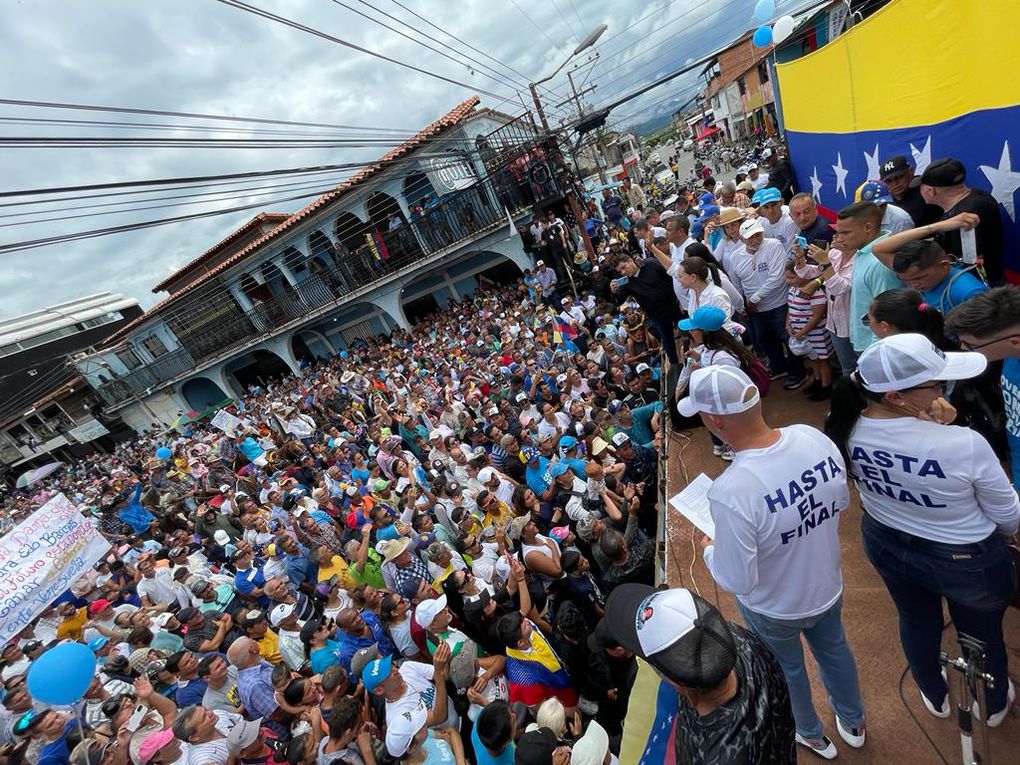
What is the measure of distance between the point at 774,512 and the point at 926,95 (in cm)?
445

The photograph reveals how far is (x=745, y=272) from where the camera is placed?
14.8 feet

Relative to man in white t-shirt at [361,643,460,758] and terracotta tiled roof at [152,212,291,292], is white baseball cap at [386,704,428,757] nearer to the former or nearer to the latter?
man in white t-shirt at [361,643,460,758]

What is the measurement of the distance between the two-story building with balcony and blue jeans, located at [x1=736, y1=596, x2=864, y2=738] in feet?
39.0

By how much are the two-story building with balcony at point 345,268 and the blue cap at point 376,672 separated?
1076cm

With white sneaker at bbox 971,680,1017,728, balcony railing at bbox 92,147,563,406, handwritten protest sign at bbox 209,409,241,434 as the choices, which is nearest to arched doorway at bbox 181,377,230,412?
balcony railing at bbox 92,147,563,406

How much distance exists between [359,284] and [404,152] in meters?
5.24

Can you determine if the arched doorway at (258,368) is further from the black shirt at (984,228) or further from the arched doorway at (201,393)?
the black shirt at (984,228)

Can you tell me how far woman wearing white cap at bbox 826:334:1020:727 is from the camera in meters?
1.49

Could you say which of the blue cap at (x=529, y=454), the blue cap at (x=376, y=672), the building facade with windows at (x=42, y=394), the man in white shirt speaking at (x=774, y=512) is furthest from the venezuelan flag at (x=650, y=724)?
the building facade with windows at (x=42, y=394)

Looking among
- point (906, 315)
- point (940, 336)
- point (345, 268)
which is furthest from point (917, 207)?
point (345, 268)

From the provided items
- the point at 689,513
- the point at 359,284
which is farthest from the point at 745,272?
the point at 359,284

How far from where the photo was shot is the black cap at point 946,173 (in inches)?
116

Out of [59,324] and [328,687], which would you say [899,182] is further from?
[59,324]

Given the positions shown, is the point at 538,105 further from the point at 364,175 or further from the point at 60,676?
the point at 60,676
